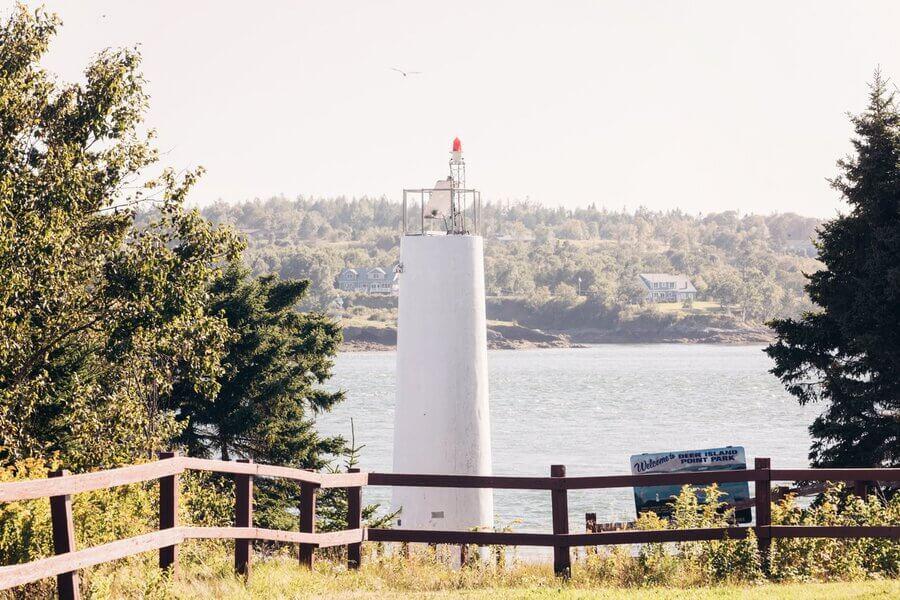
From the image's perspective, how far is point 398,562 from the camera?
1210cm

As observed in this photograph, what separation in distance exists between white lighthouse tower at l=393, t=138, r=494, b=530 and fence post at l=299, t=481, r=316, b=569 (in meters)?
7.46

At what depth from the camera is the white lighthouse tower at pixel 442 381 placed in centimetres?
1909

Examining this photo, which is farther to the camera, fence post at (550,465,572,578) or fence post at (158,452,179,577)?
fence post at (550,465,572,578)

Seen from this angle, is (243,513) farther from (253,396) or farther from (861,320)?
(253,396)

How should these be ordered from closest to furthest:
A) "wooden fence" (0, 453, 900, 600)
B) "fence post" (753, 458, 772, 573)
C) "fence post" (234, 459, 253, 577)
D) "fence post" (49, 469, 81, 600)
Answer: "fence post" (49, 469, 81, 600) → "wooden fence" (0, 453, 900, 600) → "fence post" (234, 459, 253, 577) → "fence post" (753, 458, 772, 573)

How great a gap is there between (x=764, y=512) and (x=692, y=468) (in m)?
3.41

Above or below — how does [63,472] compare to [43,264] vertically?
below

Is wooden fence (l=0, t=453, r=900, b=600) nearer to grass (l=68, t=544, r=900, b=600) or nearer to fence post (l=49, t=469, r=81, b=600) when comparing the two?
grass (l=68, t=544, r=900, b=600)

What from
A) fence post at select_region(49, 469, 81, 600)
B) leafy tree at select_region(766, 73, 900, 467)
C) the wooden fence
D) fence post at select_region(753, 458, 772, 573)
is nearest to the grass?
the wooden fence

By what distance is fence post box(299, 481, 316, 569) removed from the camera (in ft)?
37.7

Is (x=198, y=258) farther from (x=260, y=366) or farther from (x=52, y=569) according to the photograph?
(x=52, y=569)

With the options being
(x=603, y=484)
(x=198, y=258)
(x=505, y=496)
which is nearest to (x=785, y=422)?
(x=505, y=496)

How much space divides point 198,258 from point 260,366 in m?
12.5

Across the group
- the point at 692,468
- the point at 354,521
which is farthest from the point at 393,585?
the point at 692,468
